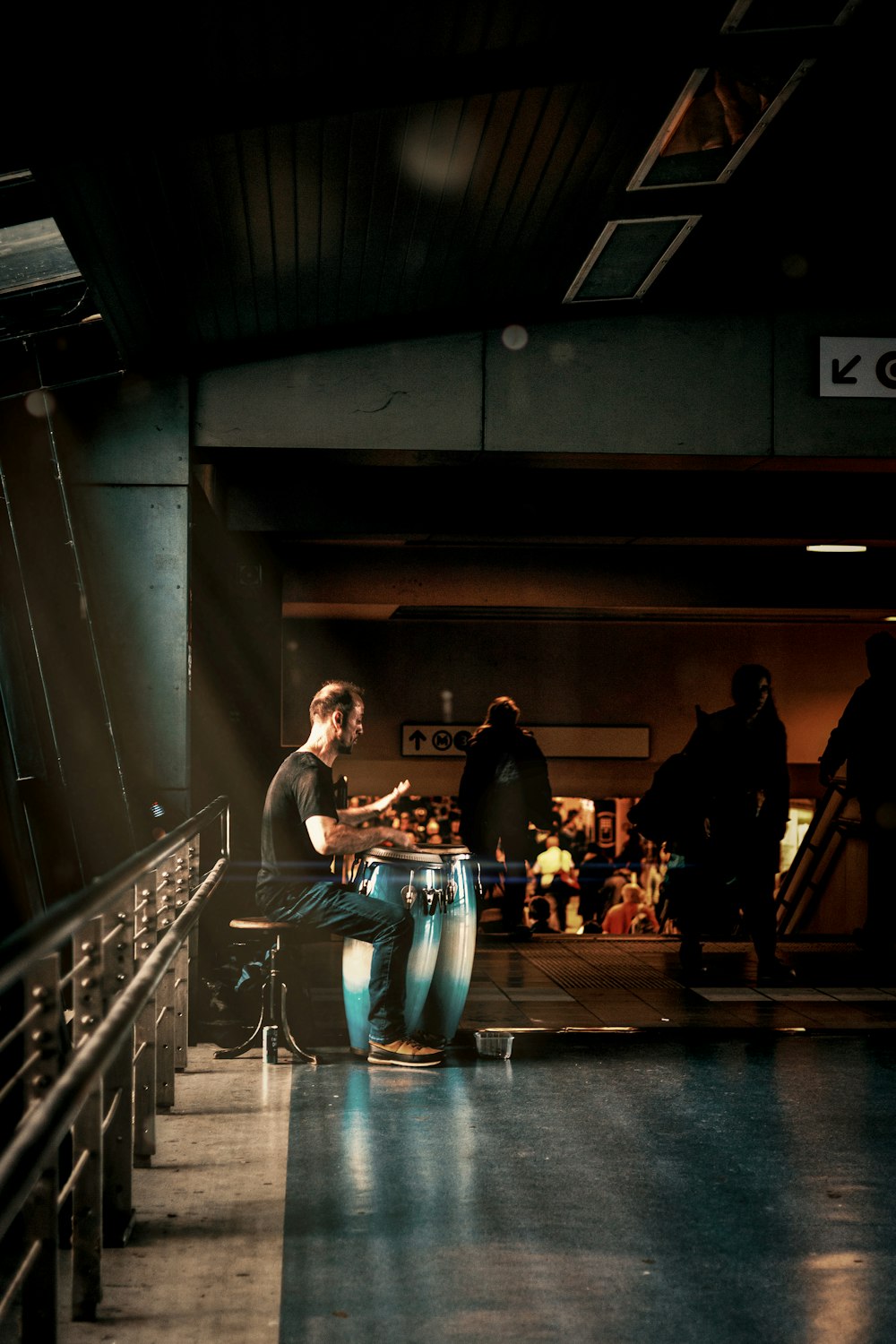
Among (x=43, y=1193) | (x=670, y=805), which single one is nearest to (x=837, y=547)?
(x=670, y=805)

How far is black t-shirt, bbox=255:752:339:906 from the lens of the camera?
5910mm

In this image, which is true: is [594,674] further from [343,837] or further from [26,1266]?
[26,1266]

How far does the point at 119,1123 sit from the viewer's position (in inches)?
143

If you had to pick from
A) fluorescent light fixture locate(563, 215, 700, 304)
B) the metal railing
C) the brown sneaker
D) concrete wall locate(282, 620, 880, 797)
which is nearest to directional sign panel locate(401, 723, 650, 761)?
concrete wall locate(282, 620, 880, 797)

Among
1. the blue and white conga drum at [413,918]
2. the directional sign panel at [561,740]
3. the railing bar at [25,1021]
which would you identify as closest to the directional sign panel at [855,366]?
the blue and white conga drum at [413,918]

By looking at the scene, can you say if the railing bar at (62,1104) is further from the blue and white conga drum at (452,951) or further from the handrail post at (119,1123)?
the blue and white conga drum at (452,951)

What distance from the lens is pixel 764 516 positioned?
9430mm

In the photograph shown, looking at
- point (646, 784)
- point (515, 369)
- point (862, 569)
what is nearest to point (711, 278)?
point (515, 369)

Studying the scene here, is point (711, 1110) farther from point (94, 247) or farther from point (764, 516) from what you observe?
point (764, 516)

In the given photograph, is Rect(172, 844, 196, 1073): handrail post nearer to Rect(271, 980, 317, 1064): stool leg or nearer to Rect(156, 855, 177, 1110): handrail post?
Rect(156, 855, 177, 1110): handrail post

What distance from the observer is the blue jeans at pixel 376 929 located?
18.9 feet

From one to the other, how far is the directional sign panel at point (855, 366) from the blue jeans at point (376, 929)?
338 centimetres

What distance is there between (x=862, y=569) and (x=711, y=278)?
22.6 ft

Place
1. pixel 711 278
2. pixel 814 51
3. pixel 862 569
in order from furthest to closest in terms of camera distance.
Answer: pixel 862 569 → pixel 711 278 → pixel 814 51
